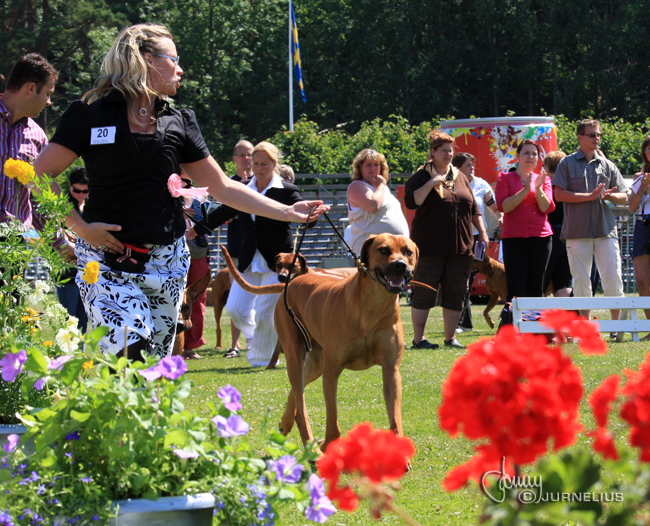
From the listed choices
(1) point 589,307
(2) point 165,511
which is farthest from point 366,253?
(1) point 589,307

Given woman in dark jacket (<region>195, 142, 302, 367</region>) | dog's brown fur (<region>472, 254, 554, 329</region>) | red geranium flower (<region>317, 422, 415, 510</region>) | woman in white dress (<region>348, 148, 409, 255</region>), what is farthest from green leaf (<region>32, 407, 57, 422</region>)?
dog's brown fur (<region>472, 254, 554, 329</region>)

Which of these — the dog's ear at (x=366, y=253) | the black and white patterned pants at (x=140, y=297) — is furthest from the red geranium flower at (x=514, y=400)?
the dog's ear at (x=366, y=253)

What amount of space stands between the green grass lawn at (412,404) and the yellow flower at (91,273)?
768 mm

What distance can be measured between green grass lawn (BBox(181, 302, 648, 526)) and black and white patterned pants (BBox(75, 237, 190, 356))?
598 mm

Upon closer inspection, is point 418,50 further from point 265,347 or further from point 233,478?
point 233,478

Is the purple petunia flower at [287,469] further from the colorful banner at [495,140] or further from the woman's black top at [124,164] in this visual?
the colorful banner at [495,140]

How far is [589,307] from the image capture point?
7.73 m

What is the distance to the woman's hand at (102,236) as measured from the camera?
127 inches

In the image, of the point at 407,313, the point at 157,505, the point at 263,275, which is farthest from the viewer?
the point at 407,313

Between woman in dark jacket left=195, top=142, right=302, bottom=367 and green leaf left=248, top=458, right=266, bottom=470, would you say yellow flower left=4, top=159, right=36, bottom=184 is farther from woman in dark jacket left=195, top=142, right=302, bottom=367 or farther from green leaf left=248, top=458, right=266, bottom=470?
woman in dark jacket left=195, top=142, right=302, bottom=367

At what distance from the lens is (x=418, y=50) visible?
167 ft

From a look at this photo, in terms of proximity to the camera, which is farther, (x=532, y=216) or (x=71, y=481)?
(x=532, y=216)

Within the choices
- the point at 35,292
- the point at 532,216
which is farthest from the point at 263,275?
the point at 35,292

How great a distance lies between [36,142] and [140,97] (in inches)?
73.7
